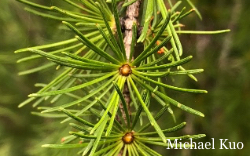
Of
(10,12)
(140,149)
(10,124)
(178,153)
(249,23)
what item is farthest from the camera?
(10,124)

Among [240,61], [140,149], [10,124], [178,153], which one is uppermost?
[240,61]

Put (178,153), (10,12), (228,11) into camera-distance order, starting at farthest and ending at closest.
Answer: (10,12) < (178,153) < (228,11)

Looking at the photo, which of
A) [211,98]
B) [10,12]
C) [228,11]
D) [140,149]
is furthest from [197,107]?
[10,12]

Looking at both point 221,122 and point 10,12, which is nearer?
point 221,122

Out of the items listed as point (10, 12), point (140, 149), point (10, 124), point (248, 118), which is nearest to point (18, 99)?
point (10, 124)

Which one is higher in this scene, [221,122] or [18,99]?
[18,99]

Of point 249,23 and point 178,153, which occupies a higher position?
point 249,23

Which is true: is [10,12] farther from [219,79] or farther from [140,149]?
[140,149]

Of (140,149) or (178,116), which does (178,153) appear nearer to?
(178,116)

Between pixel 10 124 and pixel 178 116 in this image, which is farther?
pixel 10 124
